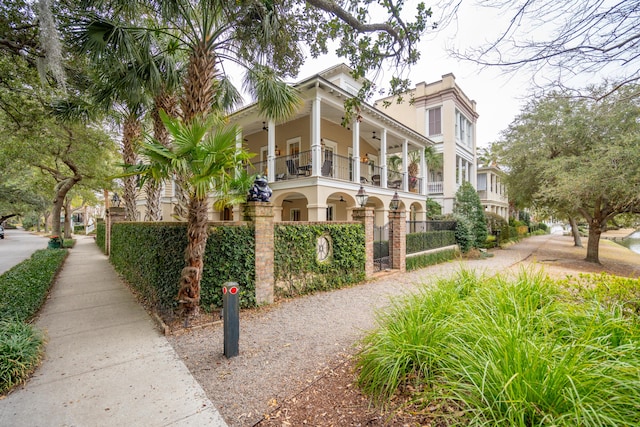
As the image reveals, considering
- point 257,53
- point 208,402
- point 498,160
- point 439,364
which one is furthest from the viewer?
point 498,160

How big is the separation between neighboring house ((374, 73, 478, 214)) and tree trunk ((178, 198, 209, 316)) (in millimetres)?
16213

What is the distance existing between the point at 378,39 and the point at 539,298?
17.6 feet

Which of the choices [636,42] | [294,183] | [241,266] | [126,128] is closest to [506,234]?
[294,183]

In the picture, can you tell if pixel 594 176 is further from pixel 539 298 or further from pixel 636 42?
pixel 539 298

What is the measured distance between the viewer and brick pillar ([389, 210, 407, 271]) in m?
10.0

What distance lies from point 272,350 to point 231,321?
29.8 inches

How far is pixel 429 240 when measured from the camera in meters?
12.6

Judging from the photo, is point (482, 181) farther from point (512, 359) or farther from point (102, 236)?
point (102, 236)

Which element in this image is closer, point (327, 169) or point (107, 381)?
point (107, 381)

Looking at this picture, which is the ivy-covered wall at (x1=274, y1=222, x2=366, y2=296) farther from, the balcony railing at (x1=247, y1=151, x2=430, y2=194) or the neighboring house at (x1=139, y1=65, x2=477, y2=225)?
the balcony railing at (x1=247, y1=151, x2=430, y2=194)

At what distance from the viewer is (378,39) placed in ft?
18.0

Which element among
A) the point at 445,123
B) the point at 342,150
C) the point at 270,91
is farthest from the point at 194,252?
the point at 445,123

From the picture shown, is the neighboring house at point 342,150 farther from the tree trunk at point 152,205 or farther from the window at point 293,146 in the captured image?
the tree trunk at point 152,205

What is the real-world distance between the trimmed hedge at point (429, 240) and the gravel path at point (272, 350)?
215 inches
